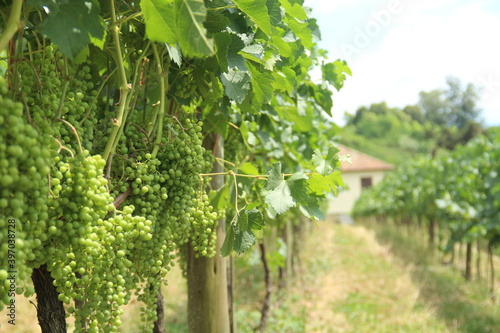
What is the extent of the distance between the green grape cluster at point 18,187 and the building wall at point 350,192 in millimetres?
38742

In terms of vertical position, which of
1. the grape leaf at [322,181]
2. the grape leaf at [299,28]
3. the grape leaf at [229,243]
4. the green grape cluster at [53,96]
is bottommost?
the grape leaf at [229,243]

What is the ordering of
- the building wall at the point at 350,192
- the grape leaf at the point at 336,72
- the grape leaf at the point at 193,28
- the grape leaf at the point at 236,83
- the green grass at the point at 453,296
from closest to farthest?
the grape leaf at the point at 193,28 → the grape leaf at the point at 236,83 → the grape leaf at the point at 336,72 → the green grass at the point at 453,296 → the building wall at the point at 350,192

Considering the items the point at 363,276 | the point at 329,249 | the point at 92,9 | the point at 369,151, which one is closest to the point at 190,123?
the point at 92,9

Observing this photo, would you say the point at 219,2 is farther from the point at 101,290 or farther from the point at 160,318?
the point at 160,318

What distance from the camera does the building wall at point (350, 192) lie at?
39.7 m

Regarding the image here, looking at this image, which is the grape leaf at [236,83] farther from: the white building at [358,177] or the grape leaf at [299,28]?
the white building at [358,177]

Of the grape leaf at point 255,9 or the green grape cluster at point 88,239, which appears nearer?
the green grape cluster at point 88,239

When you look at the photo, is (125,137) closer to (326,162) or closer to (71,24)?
(71,24)

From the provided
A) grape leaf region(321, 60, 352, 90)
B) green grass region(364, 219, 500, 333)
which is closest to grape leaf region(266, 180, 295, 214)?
grape leaf region(321, 60, 352, 90)

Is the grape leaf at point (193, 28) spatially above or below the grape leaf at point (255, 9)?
below

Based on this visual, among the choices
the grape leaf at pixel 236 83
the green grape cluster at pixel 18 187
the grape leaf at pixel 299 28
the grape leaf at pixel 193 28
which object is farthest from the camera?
the grape leaf at pixel 299 28

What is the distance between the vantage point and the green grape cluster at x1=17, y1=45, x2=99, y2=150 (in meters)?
1.12

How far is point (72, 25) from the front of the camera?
107 cm

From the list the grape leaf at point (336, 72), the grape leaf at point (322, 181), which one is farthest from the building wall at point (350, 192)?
the grape leaf at point (322, 181)
